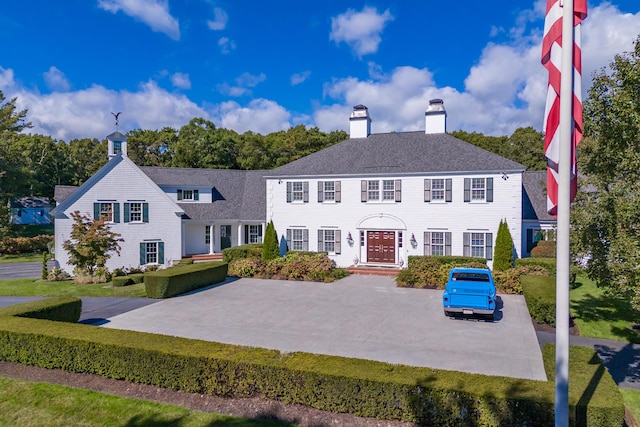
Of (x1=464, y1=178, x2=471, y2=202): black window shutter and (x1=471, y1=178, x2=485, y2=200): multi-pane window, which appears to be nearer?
(x1=471, y1=178, x2=485, y2=200): multi-pane window

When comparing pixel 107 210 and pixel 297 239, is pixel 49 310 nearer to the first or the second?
pixel 107 210

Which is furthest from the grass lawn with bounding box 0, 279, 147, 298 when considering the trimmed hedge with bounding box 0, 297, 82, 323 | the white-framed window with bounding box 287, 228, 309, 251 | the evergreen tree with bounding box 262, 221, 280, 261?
the white-framed window with bounding box 287, 228, 309, 251

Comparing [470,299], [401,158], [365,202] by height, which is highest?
[401,158]

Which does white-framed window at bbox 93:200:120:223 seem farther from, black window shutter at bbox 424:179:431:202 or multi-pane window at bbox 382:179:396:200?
black window shutter at bbox 424:179:431:202

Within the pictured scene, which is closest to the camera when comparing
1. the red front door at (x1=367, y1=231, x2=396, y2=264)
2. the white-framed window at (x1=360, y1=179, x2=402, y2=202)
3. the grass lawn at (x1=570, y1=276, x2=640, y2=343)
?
the grass lawn at (x1=570, y1=276, x2=640, y2=343)

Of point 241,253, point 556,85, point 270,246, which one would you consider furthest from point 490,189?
point 556,85

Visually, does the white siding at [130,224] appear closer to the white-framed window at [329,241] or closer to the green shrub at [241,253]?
the green shrub at [241,253]

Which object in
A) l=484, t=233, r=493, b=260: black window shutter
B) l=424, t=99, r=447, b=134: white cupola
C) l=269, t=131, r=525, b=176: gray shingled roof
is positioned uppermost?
l=424, t=99, r=447, b=134: white cupola
